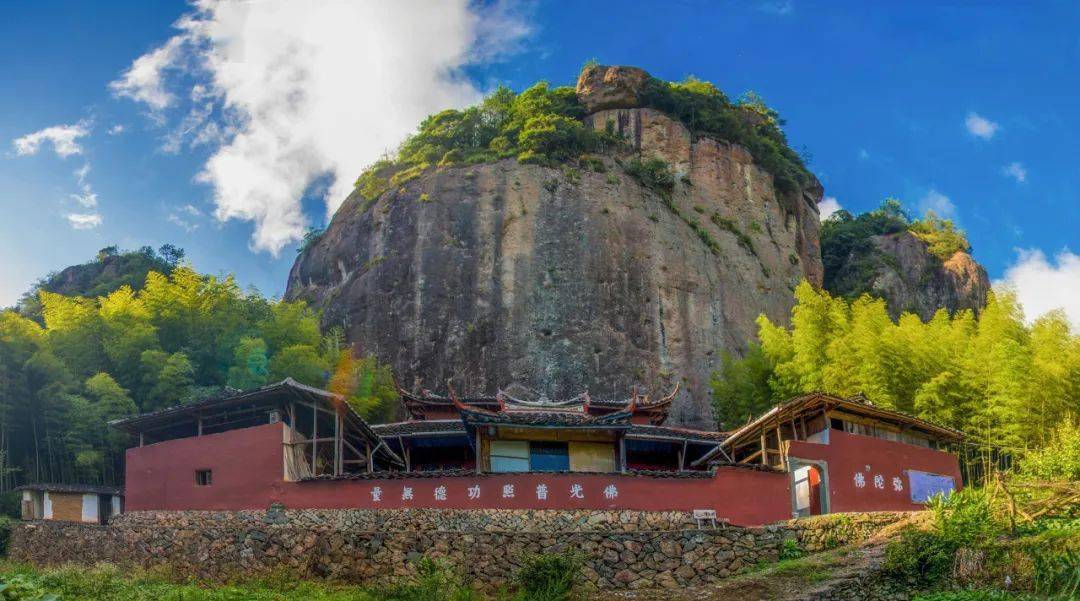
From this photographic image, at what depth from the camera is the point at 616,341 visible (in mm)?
37094

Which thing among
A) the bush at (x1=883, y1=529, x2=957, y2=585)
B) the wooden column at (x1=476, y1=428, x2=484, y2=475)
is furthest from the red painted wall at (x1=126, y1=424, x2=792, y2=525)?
the bush at (x1=883, y1=529, x2=957, y2=585)

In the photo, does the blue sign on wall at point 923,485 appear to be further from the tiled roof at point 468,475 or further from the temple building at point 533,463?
the tiled roof at point 468,475

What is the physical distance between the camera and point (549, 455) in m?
21.7

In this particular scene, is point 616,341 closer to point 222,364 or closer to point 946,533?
point 222,364

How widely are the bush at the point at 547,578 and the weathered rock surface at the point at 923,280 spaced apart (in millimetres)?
34193

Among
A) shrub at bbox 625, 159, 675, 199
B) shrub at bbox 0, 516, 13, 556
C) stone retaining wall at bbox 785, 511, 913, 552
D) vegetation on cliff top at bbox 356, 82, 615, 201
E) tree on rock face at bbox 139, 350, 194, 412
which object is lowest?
stone retaining wall at bbox 785, 511, 913, 552

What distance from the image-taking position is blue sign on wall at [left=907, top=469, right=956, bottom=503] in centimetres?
2269

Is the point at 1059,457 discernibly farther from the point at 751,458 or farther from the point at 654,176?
the point at 654,176

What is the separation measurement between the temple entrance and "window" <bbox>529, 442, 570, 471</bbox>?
15.7ft

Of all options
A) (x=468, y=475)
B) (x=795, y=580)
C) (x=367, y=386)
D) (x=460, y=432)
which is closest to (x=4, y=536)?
(x=468, y=475)

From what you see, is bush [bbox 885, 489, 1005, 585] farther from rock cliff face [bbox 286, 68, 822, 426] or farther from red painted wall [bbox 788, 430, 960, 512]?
rock cliff face [bbox 286, 68, 822, 426]

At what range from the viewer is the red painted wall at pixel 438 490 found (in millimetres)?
19812

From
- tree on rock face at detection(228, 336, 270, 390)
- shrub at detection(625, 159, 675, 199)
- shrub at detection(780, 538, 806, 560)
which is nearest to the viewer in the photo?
shrub at detection(780, 538, 806, 560)

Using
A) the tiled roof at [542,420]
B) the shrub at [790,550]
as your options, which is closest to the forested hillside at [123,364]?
the tiled roof at [542,420]
